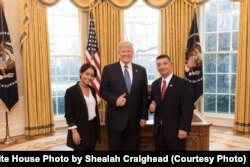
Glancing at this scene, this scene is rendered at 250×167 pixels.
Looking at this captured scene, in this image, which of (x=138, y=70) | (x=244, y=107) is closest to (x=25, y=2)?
(x=138, y=70)

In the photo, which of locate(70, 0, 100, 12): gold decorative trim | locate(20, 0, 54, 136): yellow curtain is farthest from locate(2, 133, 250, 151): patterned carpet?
locate(70, 0, 100, 12): gold decorative trim

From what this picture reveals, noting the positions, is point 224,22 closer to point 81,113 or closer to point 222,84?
point 222,84

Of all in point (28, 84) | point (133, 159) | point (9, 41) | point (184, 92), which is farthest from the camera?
point (28, 84)

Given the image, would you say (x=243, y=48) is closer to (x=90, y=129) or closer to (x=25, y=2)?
(x=90, y=129)

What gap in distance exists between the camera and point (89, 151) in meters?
2.57

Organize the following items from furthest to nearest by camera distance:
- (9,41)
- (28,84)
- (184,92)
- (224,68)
Result: (224,68)
(28,84)
(9,41)
(184,92)

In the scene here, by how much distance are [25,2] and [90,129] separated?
137 inches

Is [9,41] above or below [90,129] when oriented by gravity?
above

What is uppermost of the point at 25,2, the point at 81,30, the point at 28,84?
the point at 25,2

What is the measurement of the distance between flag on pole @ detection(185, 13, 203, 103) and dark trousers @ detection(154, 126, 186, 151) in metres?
3.00

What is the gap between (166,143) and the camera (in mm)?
2537

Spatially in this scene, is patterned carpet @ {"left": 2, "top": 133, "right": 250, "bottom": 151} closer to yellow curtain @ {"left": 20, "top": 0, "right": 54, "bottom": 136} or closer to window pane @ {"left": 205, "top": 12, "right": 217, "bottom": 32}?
yellow curtain @ {"left": 20, "top": 0, "right": 54, "bottom": 136}

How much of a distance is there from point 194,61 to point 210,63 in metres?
0.59

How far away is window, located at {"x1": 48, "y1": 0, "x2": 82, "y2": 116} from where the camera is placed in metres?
5.67
